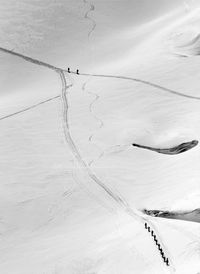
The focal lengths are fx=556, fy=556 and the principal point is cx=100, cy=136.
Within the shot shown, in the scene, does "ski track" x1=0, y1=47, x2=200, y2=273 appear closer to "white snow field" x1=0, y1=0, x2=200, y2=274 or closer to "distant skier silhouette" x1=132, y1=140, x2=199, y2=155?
"white snow field" x1=0, y1=0, x2=200, y2=274

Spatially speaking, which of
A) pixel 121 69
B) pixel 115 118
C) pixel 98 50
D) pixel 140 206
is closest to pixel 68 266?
pixel 140 206

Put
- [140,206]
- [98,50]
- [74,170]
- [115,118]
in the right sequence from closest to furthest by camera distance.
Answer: [140,206] → [74,170] → [115,118] → [98,50]

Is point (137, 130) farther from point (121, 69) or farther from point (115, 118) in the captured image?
point (121, 69)

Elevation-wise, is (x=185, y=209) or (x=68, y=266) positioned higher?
(x=185, y=209)

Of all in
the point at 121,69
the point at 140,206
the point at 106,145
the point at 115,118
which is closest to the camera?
the point at 140,206

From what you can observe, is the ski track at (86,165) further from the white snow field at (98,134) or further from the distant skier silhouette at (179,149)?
the distant skier silhouette at (179,149)

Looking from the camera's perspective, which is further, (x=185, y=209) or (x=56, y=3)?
(x=56, y=3)

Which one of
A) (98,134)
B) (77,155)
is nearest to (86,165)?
(77,155)

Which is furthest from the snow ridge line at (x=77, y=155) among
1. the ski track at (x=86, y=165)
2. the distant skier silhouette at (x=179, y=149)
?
the distant skier silhouette at (x=179, y=149)
